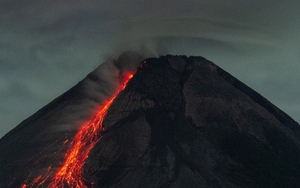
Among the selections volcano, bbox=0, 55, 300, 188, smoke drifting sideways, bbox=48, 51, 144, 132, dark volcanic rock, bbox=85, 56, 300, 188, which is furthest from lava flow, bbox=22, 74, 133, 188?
smoke drifting sideways, bbox=48, 51, 144, 132

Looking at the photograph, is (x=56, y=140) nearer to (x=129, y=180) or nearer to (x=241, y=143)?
(x=129, y=180)

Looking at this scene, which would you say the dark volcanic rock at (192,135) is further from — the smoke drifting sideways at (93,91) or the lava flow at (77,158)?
the smoke drifting sideways at (93,91)

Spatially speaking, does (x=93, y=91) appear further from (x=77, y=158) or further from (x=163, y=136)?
(x=163, y=136)

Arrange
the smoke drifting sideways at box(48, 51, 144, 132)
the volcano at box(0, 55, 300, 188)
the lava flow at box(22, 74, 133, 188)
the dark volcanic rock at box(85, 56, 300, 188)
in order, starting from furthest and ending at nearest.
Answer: the smoke drifting sideways at box(48, 51, 144, 132)
the lava flow at box(22, 74, 133, 188)
the volcano at box(0, 55, 300, 188)
the dark volcanic rock at box(85, 56, 300, 188)

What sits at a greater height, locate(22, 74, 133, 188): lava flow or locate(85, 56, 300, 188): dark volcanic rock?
locate(85, 56, 300, 188): dark volcanic rock

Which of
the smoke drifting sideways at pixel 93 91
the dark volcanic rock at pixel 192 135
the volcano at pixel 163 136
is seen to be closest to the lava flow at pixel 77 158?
the volcano at pixel 163 136

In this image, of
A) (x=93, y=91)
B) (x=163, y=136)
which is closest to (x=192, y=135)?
(x=163, y=136)

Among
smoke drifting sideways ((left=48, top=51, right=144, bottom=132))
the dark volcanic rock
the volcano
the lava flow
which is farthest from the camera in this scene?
smoke drifting sideways ((left=48, top=51, right=144, bottom=132))

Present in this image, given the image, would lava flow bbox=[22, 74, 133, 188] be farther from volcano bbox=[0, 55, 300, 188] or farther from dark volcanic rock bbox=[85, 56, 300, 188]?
dark volcanic rock bbox=[85, 56, 300, 188]
